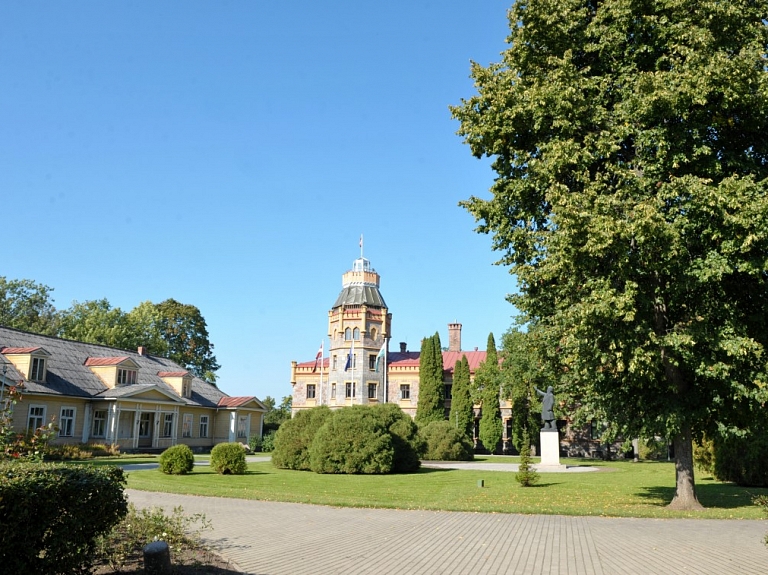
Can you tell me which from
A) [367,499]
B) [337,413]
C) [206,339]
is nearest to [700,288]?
[367,499]

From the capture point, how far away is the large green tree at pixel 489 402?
1940 inches

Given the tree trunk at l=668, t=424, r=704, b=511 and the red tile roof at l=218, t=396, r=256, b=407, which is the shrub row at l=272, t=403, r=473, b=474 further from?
the red tile roof at l=218, t=396, r=256, b=407

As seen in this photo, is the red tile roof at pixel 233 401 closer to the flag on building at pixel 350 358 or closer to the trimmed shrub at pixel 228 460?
the flag on building at pixel 350 358

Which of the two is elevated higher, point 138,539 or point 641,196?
point 641,196

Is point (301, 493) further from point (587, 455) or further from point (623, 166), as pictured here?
point (587, 455)

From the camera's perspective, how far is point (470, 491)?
18484 mm

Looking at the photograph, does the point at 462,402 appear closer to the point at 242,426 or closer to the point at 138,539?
the point at 242,426

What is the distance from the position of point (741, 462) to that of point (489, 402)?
3007 cm

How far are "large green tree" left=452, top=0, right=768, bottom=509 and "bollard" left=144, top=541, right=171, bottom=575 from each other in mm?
8469

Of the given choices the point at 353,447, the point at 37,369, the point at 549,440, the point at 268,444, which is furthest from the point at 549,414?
the point at 37,369

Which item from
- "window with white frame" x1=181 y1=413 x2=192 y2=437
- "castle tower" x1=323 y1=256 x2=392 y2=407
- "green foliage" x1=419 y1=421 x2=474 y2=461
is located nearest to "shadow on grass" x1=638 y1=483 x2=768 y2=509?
"green foliage" x1=419 y1=421 x2=474 y2=461

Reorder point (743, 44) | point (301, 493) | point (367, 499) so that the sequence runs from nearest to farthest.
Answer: point (743, 44) < point (367, 499) < point (301, 493)

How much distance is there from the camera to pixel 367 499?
15781 mm

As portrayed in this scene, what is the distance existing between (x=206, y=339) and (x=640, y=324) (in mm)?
Answer: 60472
